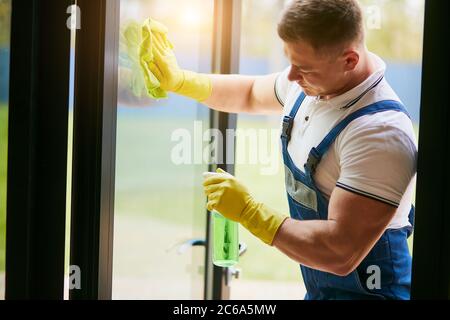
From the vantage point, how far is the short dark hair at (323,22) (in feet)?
4.43

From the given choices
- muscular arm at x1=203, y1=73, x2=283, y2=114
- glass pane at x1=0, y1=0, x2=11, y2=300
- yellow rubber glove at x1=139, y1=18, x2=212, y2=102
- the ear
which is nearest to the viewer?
glass pane at x1=0, y1=0, x2=11, y2=300

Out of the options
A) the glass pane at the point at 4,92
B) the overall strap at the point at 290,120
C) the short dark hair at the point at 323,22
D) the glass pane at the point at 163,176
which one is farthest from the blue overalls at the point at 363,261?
the glass pane at the point at 4,92

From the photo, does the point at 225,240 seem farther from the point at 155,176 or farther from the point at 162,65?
the point at 155,176

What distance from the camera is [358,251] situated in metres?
1.34

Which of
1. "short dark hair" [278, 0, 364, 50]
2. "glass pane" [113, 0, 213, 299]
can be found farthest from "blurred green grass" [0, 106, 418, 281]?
"short dark hair" [278, 0, 364, 50]

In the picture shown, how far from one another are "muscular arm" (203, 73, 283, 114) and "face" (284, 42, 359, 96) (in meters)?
0.28

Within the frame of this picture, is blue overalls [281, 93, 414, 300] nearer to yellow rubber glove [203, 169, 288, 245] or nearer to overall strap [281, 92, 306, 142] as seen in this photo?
overall strap [281, 92, 306, 142]

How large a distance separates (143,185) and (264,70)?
162 centimetres

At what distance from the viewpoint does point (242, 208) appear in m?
1.41

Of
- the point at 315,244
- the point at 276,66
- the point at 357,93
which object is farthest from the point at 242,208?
the point at 276,66

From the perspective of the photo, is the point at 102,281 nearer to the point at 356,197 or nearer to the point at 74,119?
the point at 74,119

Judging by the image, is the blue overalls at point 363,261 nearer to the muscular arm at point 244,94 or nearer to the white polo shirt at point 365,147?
the white polo shirt at point 365,147

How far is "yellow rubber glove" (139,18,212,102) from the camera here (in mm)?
1533
